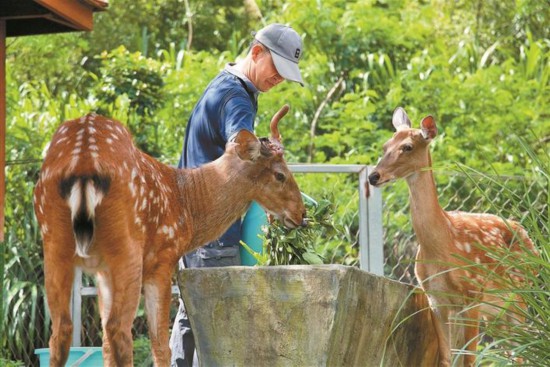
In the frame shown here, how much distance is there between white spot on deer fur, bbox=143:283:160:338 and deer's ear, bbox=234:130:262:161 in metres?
0.82

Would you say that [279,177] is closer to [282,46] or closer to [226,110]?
[226,110]

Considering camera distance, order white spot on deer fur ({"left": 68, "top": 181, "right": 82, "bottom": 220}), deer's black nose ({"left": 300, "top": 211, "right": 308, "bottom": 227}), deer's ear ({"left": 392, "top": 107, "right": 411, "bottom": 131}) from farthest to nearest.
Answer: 1. deer's ear ({"left": 392, "top": 107, "right": 411, "bottom": 131})
2. deer's black nose ({"left": 300, "top": 211, "right": 308, "bottom": 227})
3. white spot on deer fur ({"left": 68, "top": 181, "right": 82, "bottom": 220})

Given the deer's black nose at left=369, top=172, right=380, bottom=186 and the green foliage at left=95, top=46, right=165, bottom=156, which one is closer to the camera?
the deer's black nose at left=369, top=172, right=380, bottom=186

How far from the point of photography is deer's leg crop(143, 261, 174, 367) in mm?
4816

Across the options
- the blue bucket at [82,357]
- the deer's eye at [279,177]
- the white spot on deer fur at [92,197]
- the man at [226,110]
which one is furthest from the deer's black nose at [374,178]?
the white spot on deer fur at [92,197]

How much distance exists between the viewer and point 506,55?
43.9 feet

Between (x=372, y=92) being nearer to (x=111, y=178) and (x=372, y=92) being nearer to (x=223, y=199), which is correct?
(x=223, y=199)

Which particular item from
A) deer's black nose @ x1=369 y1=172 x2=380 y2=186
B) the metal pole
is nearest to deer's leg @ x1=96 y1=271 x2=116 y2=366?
deer's black nose @ x1=369 y1=172 x2=380 y2=186

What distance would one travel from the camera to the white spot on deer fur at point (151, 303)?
4.81 metres

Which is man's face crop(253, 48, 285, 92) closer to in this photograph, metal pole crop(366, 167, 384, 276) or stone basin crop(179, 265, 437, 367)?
stone basin crop(179, 265, 437, 367)

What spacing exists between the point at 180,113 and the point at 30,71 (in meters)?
2.98

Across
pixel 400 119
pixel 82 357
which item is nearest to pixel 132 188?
pixel 82 357

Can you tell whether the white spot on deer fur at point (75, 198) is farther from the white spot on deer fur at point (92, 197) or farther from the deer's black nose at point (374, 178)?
the deer's black nose at point (374, 178)

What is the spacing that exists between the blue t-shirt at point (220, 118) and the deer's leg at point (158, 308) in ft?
3.21
